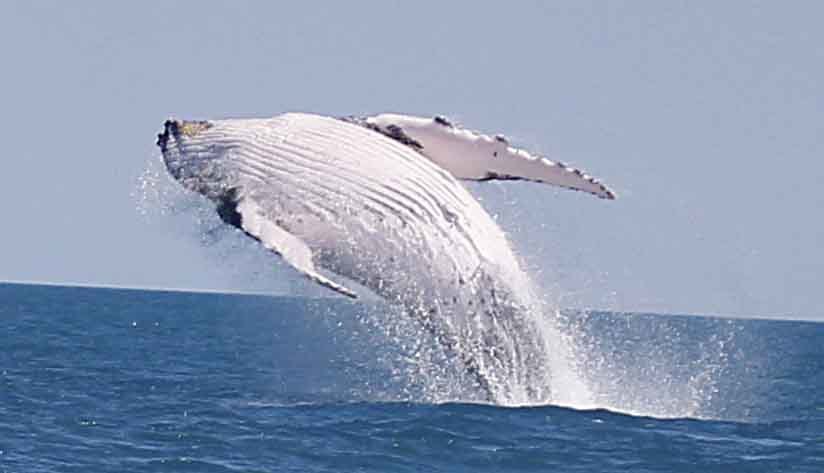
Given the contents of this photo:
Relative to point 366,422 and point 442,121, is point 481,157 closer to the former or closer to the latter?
point 442,121

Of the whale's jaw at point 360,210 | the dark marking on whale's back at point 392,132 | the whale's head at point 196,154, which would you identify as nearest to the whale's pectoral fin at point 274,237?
the whale's jaw at point 360,210

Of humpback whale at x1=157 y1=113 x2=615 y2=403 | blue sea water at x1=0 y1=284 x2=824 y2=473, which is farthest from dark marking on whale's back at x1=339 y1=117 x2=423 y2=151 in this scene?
blue sea water at x1=0 y1=284 x2=824 y2=473

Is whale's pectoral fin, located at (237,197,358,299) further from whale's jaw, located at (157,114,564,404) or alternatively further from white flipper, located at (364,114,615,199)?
white flipper, located at (364,114,615,199)

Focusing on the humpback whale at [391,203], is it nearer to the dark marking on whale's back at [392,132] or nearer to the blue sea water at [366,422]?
the dark marking on whale's back at [392,132]

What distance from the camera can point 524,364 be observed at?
1062 centimetres

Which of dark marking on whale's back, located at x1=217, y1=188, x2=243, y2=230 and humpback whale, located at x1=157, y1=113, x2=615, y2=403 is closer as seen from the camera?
dark marking on whale's back, located at x1=217, y1=188, x2=243, y2=230

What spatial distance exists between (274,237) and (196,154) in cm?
97

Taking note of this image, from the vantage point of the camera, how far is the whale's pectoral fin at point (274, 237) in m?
8.41

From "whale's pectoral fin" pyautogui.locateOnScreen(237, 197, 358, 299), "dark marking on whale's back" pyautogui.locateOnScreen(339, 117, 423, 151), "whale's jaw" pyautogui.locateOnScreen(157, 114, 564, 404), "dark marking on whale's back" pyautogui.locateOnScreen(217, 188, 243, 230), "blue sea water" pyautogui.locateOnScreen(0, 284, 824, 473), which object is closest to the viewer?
"whale's pectoral fin" pyautogui.locateOnScreen(237, 197, 358, 299)

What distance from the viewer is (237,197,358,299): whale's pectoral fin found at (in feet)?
27.6

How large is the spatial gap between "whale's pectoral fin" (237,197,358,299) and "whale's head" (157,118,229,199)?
0.99ft

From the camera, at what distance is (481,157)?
10.3 meters

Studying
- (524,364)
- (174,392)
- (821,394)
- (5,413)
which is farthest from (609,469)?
(821,394)

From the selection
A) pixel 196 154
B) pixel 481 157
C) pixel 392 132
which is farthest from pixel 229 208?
pixel 481 157
